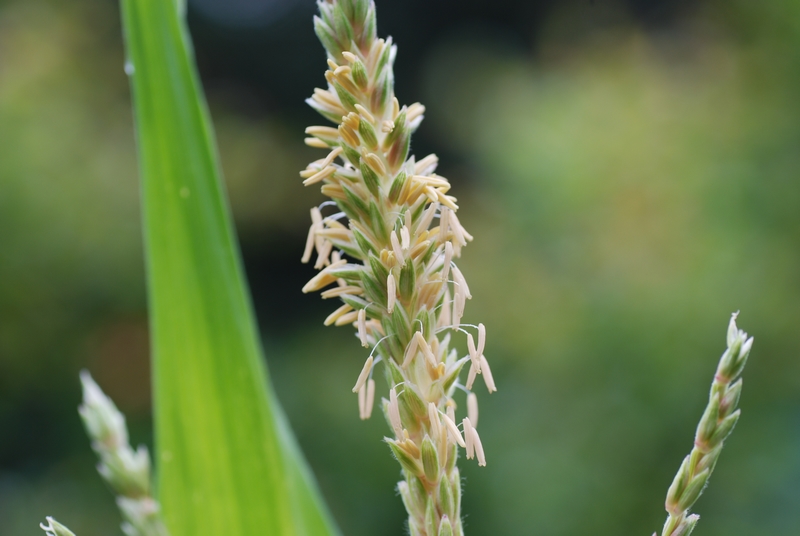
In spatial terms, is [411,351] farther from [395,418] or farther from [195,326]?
[195,326]

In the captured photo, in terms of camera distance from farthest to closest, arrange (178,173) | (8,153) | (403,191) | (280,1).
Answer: (280,1) < (8,153) < (178,173) < (403,191)

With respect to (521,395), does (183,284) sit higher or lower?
lower

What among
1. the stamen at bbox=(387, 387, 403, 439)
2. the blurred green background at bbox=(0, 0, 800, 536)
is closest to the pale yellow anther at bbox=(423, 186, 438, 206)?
the stamen at bbox=(387, 387, 403, 439)

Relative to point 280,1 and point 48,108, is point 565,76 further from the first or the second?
point 280,1

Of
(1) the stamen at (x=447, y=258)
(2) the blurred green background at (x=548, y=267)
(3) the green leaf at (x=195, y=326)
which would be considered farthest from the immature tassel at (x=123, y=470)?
(2) the blurred green background at (x=548, y=267)

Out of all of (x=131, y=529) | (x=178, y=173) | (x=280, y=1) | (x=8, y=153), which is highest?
(x=280, y=1)

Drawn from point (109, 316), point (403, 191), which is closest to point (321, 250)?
point (403, 191)

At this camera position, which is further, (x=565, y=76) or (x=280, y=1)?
(x=280, y=1)
